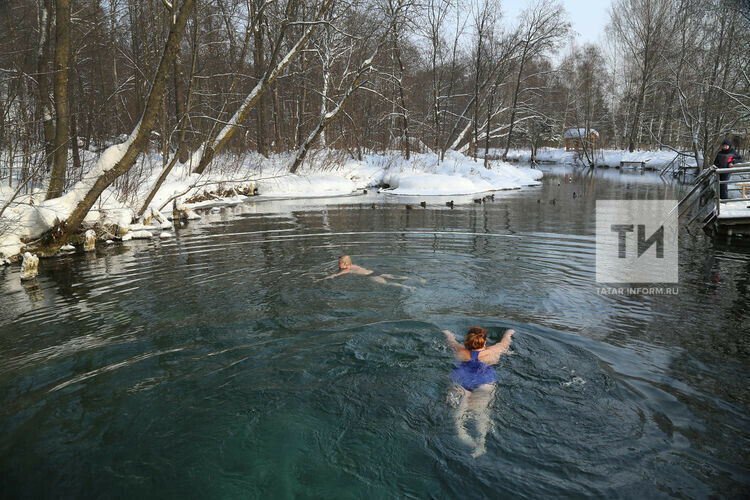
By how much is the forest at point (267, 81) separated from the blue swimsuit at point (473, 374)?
9.80 meters

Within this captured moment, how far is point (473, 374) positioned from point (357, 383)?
46.8 inches

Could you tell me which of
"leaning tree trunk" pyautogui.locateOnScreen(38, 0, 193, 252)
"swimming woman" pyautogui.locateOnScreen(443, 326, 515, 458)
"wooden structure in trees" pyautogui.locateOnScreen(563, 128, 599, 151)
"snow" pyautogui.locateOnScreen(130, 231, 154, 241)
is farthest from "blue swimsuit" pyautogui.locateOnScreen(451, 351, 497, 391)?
"wooden structure in trees" pyautogui.locateOnScreen(563, 128, 599, 151)

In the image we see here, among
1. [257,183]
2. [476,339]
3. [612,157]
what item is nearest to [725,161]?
[476,339]

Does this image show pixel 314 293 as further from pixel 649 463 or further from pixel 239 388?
pixel 649 463

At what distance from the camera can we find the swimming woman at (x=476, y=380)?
384 cm

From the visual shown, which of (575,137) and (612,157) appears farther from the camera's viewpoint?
(575,137)

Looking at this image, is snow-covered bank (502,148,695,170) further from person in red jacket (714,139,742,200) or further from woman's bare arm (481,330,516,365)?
woman's bare arm (481,330,516,365)

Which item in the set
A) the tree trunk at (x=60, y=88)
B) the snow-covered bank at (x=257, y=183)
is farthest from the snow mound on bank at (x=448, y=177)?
the tree trunk at (x=60, y=88)

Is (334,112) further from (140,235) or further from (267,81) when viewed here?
(140,235)

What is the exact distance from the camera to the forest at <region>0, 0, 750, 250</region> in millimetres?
12320

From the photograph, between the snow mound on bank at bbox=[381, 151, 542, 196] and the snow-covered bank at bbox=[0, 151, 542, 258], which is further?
the snow mound on bank at bbox=[381, 151, 542, 196]

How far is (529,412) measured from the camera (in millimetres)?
4059

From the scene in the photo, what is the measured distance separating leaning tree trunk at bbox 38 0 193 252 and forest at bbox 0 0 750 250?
0.12ft

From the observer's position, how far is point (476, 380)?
14.9 ft
